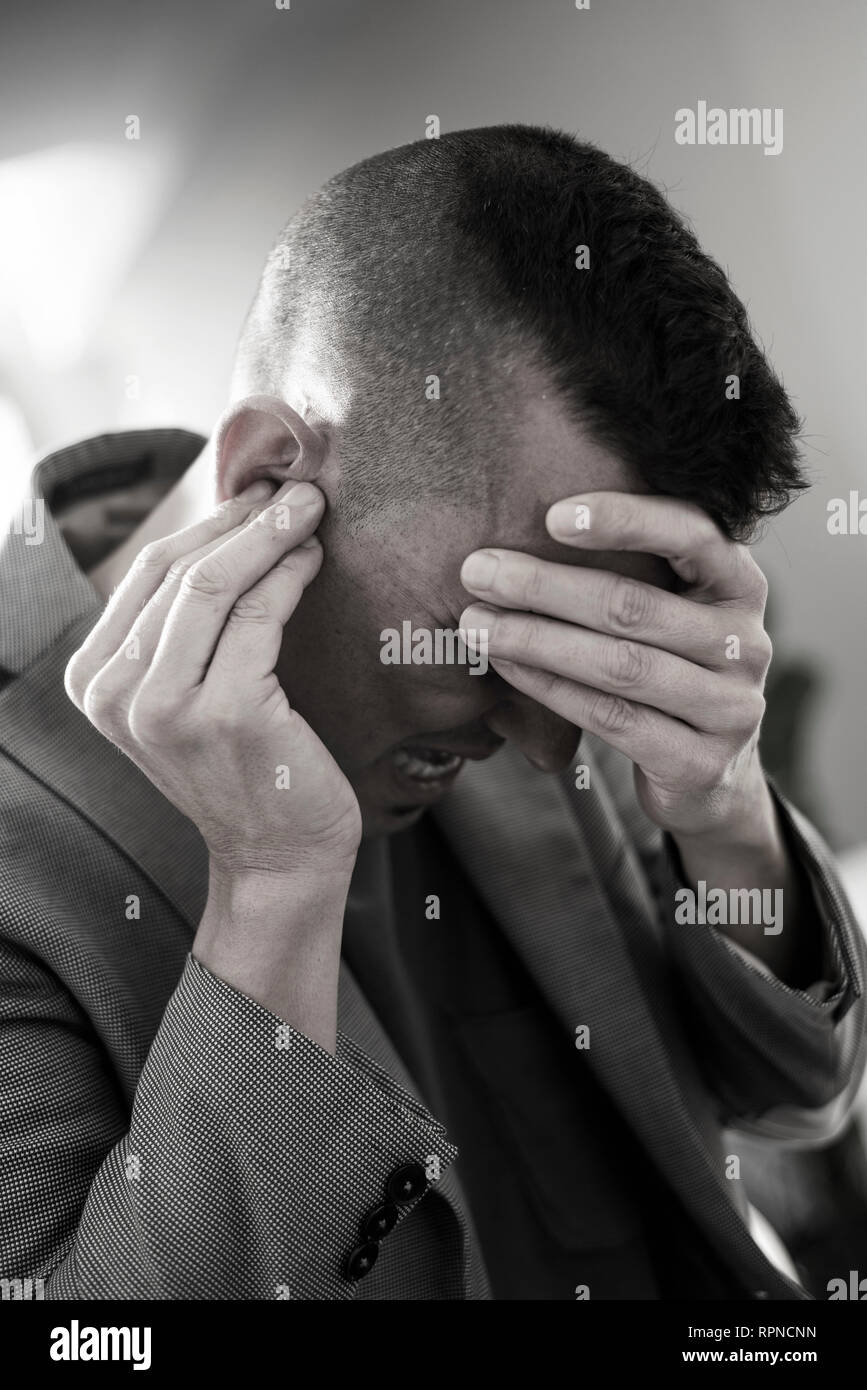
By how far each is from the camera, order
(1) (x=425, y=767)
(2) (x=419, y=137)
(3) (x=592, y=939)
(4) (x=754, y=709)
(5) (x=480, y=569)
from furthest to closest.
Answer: (2) (x=419, y=137) → (3) (x=592, y=939) → (1) (x=425, y=767) → (4) (x=754, y=709) → (5) (x=480, y=569)

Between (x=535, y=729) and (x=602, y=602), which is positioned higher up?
(x=602, y=602)

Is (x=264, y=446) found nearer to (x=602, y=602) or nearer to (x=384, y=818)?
(x=602, y=602)

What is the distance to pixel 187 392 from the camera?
2.85 metres

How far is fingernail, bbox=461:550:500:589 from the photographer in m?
0.93

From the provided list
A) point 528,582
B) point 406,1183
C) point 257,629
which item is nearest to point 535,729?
point 528,582

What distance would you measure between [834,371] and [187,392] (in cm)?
164

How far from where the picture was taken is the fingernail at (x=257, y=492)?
3.28 ft

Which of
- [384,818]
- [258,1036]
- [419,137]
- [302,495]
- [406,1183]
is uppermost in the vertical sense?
[419,137]

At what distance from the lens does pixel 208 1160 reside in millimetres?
828

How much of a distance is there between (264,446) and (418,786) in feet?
1.35

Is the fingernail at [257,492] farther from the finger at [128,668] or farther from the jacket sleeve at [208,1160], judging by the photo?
the jacket sleeve at [208,1160]
